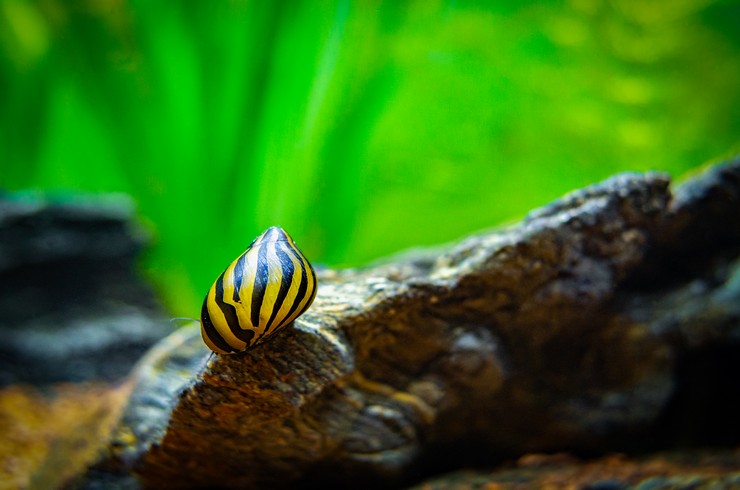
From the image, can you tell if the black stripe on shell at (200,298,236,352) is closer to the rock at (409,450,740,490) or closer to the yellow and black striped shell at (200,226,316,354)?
the yellow and black striped shell at (200,226,316,354)

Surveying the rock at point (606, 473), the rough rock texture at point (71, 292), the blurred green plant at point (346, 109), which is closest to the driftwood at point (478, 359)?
the rock at point (606, 473)

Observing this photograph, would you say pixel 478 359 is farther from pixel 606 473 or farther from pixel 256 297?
pixel 256 297

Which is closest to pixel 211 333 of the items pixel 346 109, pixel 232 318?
pixel 232 318

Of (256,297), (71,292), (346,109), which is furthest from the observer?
(71,292)

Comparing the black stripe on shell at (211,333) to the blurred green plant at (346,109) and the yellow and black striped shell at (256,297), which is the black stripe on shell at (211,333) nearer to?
the yellow and black striped shell at (256,297)

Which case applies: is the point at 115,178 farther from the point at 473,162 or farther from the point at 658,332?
the point at 658,332

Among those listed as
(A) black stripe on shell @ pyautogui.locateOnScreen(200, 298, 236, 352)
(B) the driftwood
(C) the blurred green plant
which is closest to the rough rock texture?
(C) the blurred green plant
